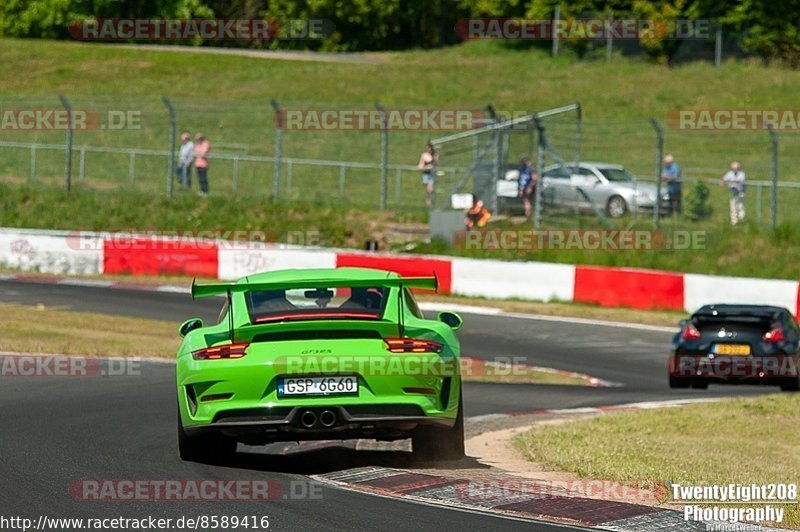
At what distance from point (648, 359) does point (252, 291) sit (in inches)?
449

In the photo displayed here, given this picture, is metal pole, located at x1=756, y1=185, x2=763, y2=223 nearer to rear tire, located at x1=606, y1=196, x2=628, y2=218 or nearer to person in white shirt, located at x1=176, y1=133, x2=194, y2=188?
rear tire, located at x1=606, y1=196, x2=628, y2=218

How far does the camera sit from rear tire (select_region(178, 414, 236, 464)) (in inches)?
382

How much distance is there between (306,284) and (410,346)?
926mm

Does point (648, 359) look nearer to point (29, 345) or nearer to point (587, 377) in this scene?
point (587, 377)

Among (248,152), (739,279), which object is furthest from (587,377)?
(248,152)

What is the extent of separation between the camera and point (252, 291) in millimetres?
9930

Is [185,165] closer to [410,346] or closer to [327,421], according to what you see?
[410,346]

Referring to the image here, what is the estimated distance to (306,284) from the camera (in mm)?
9781

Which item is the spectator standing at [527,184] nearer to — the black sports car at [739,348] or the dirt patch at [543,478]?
the black sports car at [739,348]

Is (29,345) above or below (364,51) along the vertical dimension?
below

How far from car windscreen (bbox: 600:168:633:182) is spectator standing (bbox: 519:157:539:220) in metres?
3.28

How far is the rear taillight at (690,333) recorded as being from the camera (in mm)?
17562

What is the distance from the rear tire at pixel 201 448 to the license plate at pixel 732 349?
911cm

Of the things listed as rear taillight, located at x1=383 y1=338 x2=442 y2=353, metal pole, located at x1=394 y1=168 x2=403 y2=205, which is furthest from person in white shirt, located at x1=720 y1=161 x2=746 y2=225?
rear taillight, located at x1=383 y1=338 x2=442 y2=353
